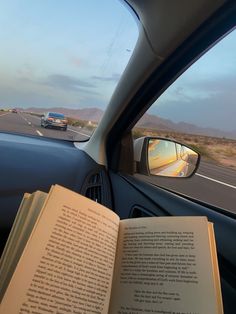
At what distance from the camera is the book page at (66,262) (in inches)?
41.5

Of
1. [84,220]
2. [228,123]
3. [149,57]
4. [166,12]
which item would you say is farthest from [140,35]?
[84,220]

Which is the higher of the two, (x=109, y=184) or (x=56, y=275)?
(x=109, y=184)

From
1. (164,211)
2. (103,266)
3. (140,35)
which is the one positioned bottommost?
(103,266)

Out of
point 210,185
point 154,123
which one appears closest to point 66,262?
point 210,185

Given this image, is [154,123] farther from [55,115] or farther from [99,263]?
[99,263]

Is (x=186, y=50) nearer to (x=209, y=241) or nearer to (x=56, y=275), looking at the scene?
(x=209, y=241)

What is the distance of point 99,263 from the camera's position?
1.22 metres

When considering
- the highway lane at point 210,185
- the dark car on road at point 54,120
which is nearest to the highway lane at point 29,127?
the dark car on road at point 54,120

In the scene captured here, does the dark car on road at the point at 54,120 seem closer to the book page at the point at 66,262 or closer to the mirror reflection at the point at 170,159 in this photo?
the mirror reflection at the point at 170,159

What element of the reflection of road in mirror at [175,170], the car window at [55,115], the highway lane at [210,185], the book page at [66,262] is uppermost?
the car window at [55,115]

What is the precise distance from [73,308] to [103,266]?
0.50 feet

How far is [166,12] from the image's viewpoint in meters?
2.39

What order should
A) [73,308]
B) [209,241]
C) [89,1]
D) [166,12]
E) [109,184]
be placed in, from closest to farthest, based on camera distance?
[73,308] → [209,241] → [166,12] → [89,1] → [109,184]

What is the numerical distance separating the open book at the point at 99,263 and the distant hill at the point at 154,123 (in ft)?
4.28
